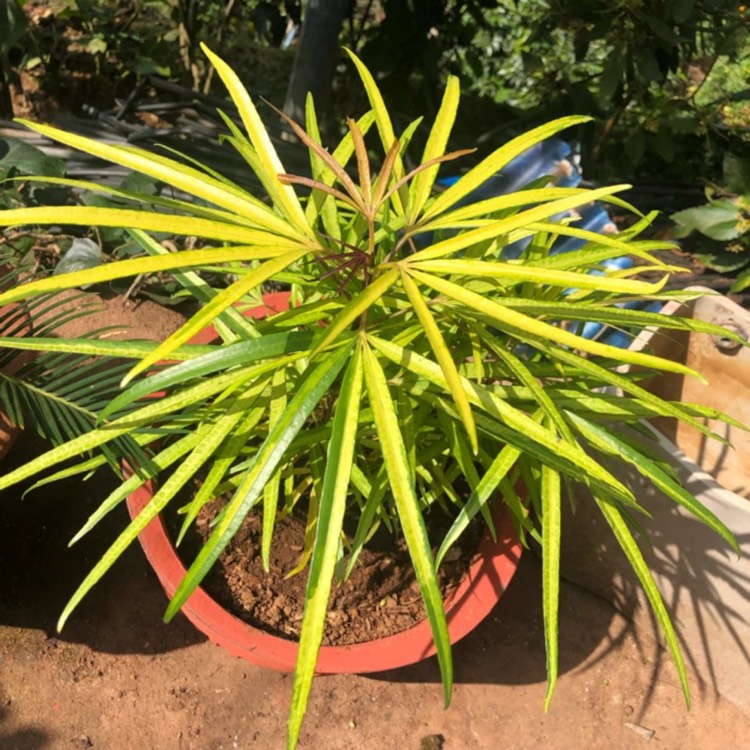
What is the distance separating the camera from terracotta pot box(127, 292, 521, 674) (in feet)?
3.07

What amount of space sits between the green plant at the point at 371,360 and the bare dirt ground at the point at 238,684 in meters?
0.37

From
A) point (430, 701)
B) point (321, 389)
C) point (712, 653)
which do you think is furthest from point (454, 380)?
point (712, 653)

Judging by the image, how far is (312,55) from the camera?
1.76 m

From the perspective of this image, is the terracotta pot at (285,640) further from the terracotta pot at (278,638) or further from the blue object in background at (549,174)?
the blue object in background at (549,174)

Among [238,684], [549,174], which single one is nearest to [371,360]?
[238,684]

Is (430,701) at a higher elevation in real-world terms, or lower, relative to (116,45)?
lower

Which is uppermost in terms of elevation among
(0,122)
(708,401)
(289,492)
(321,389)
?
(321,389)

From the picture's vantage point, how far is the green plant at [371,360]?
23.9 inches

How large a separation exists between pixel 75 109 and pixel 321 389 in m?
2.12

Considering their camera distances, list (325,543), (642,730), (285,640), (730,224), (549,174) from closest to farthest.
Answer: (325,543) → (285,640) → (642,730) → (549,174) → (730,224)

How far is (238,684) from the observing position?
1140 millimetres

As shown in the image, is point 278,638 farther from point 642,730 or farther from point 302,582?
point 642,730

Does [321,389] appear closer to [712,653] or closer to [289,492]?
[289,492]

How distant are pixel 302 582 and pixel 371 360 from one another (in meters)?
0.50
